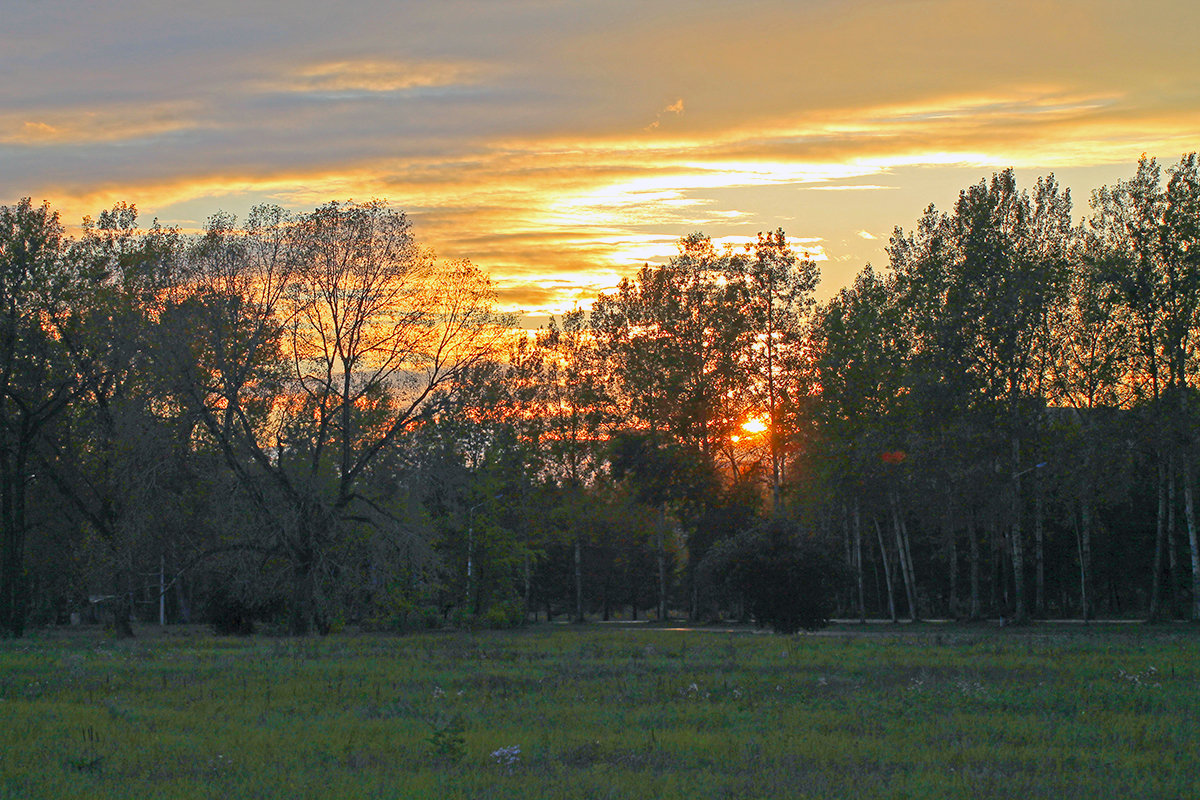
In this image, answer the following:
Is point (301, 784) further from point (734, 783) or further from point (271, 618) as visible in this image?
point (271, 618)

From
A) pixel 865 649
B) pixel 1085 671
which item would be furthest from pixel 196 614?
pixel 1085 671

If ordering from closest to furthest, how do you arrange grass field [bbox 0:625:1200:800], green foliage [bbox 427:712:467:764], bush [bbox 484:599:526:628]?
A: grass field [bbox 0:625:1200:800]
green foliage [bbox 427:712:467:764]
bush [bbox 484:599:526:628]

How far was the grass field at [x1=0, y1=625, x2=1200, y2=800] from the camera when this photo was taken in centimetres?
1073

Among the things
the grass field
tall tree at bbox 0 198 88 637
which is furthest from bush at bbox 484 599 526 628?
the grass field

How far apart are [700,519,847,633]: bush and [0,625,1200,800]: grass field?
41.0ft

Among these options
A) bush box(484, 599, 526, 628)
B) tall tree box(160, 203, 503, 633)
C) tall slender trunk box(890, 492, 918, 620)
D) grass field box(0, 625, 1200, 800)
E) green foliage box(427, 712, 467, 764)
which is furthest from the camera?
tall slender trunk box(890, 492, 918, 620)

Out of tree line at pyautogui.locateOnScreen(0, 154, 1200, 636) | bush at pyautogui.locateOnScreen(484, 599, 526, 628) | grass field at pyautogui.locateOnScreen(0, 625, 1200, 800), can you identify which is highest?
tree line at pyautogui.locateOnScreen(0, 154, 1200, 636)

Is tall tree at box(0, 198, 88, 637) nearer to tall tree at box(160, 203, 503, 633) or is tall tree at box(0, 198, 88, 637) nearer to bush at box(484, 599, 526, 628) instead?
tall tree at box(160, 203, 503, 633)

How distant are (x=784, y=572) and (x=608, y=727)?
2477 cm

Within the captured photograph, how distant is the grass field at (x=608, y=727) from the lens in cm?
1073

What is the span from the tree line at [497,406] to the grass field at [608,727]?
1342cm

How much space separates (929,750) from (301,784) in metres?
6.84

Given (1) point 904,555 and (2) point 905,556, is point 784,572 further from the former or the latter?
(2) point 905,556

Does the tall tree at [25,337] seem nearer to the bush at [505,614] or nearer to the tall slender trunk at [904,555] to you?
the bush at [505,614]
